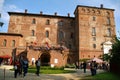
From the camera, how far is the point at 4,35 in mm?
48375

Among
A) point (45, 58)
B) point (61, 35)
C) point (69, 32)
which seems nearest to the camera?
point (45, 58)

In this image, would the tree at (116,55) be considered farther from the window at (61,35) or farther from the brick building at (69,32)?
the window at (61,35)

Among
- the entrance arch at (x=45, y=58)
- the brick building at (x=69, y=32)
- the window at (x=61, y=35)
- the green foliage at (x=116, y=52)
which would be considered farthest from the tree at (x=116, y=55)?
the window at (x=61, y=35)

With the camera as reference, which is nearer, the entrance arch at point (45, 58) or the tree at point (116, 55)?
the tree at point (116, 55)

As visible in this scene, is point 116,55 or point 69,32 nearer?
point 116,55

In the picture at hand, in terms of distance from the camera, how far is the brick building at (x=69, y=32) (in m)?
49.2

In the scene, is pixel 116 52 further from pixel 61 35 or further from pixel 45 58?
pixel 61 35

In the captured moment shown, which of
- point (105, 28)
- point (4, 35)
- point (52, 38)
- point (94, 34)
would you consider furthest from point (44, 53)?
point (105, 28)

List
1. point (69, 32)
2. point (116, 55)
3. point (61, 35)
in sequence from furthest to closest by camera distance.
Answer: point (69, 32) → point (61, 35) → point (116, 55)

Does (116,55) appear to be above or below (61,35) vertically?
below

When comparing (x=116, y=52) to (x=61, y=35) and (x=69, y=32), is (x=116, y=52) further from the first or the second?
(x=69, y=32)

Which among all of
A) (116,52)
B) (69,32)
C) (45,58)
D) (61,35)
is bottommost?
(45,58)

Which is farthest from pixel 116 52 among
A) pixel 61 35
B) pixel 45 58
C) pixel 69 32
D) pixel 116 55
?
pixel 69 32

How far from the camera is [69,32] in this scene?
53781 millimetres
